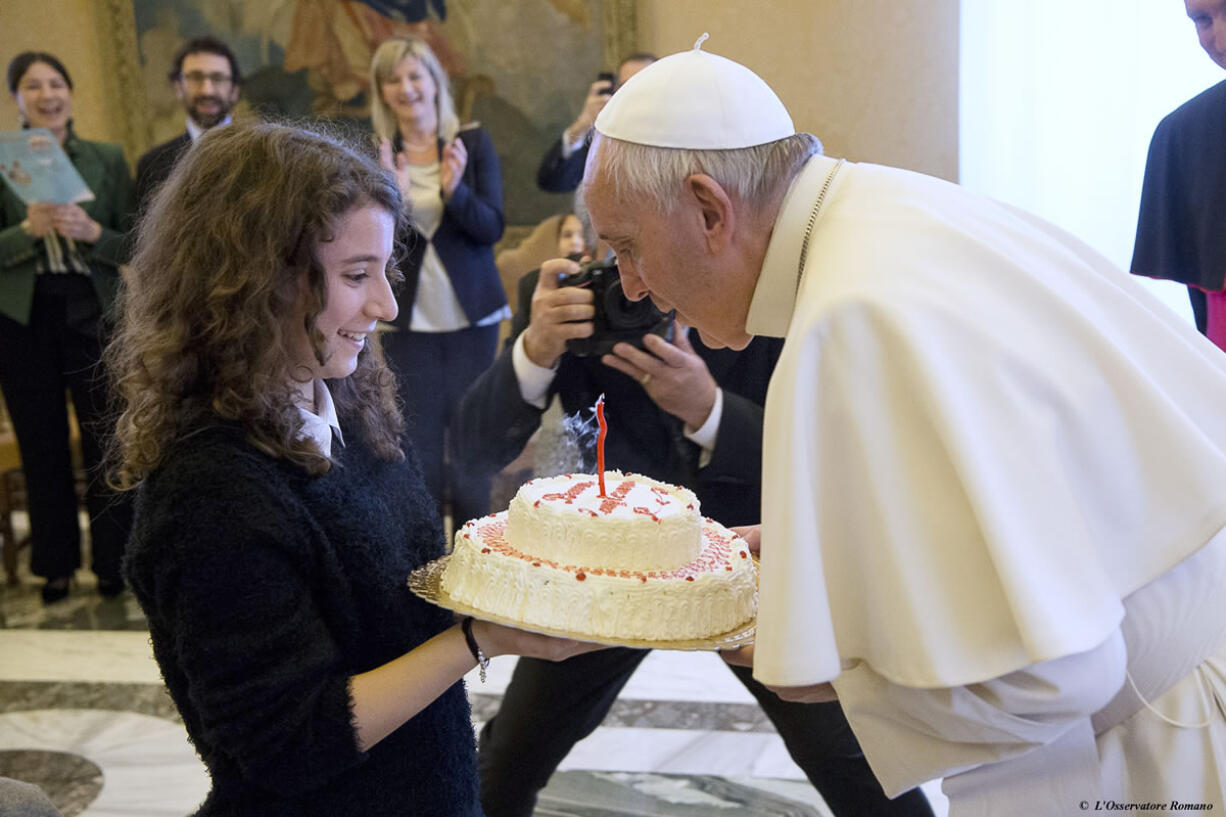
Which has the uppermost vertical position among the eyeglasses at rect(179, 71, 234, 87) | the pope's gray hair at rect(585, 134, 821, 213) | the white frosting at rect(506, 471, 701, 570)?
the eyeglasses at rect(179, 71, 234, 87)

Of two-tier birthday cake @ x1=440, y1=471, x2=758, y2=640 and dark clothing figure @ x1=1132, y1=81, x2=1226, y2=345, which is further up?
dark clothing figure @ x1=1132, y1=81, x2=1226, y2=345

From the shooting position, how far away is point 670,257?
183cm

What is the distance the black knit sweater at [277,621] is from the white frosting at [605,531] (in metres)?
0.24

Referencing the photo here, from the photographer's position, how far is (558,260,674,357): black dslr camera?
253 centimetres

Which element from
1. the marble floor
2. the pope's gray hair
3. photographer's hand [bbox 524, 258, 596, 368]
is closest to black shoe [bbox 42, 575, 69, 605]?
the marble floor

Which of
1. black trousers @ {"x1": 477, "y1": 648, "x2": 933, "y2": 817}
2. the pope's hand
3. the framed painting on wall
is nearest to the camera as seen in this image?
the pope's hand

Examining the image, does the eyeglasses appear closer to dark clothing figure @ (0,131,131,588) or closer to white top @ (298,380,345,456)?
dark clothing figure @ (0,131,131,588)

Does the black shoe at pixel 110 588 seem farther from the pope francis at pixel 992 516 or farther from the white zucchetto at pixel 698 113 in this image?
the pope francis at pixel 992 516

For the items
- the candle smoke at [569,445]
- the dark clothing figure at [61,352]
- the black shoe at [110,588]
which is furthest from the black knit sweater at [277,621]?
the black shoe at [110,588]

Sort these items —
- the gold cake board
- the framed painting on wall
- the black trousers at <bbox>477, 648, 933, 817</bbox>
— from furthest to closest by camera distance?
the framed painting on wall → the black trousers at <bbox>477, 648, 933, 817</bbox> → the gold cake board

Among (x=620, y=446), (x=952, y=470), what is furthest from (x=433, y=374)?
(x=952, y=470)

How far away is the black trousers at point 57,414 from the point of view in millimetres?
5055

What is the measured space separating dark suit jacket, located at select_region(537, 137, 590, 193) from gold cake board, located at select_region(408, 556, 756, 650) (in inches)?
153

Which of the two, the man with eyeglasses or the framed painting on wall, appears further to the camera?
the framed painting on wall
